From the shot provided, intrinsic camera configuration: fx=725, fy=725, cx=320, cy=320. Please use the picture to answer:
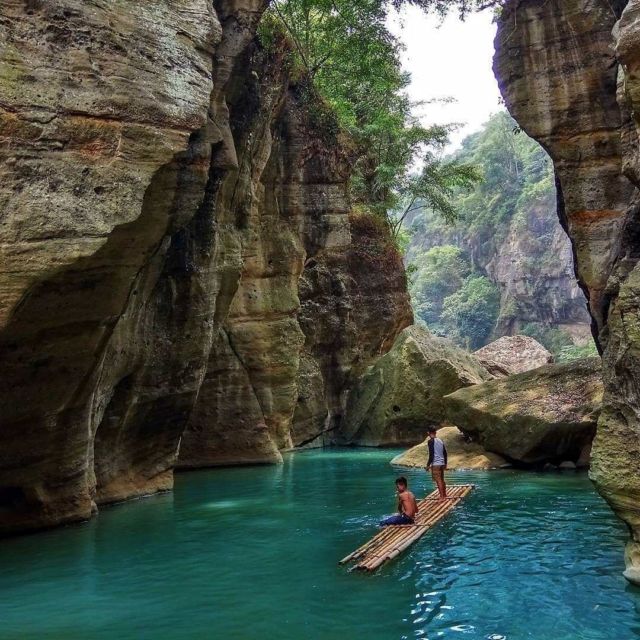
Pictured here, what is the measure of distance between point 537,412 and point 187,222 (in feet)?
30.4

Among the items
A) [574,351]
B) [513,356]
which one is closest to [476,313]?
[574,351]

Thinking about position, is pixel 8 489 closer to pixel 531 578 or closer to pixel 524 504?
pixel 531 578

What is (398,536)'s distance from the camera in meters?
9.04

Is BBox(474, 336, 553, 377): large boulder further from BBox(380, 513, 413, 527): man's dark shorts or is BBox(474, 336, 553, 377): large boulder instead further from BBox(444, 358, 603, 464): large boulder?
BBox(380, 513, 413, 527): man's dark shorts

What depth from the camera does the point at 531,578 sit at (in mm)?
7469

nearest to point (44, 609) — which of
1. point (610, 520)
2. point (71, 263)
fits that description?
point (71, 263)

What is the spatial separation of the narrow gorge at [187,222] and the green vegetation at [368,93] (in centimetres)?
118

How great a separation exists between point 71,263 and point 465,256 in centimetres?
6105

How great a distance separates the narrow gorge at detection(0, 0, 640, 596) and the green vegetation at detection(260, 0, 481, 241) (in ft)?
3.87

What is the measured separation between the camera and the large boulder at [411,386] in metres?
24.3

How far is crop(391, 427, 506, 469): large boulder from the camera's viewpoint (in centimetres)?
1728

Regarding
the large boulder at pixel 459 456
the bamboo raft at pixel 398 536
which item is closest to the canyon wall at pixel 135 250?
the large boulder at pixel 459 456

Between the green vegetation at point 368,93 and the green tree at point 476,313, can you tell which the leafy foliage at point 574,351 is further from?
the green vegetation at point 368,93

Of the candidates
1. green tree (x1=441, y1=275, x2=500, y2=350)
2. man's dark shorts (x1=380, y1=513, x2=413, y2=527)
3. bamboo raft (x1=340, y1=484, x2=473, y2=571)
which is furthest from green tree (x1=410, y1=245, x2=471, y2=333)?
man's dark shorts (x1=380, y1=513, x2=413, y2=527)
